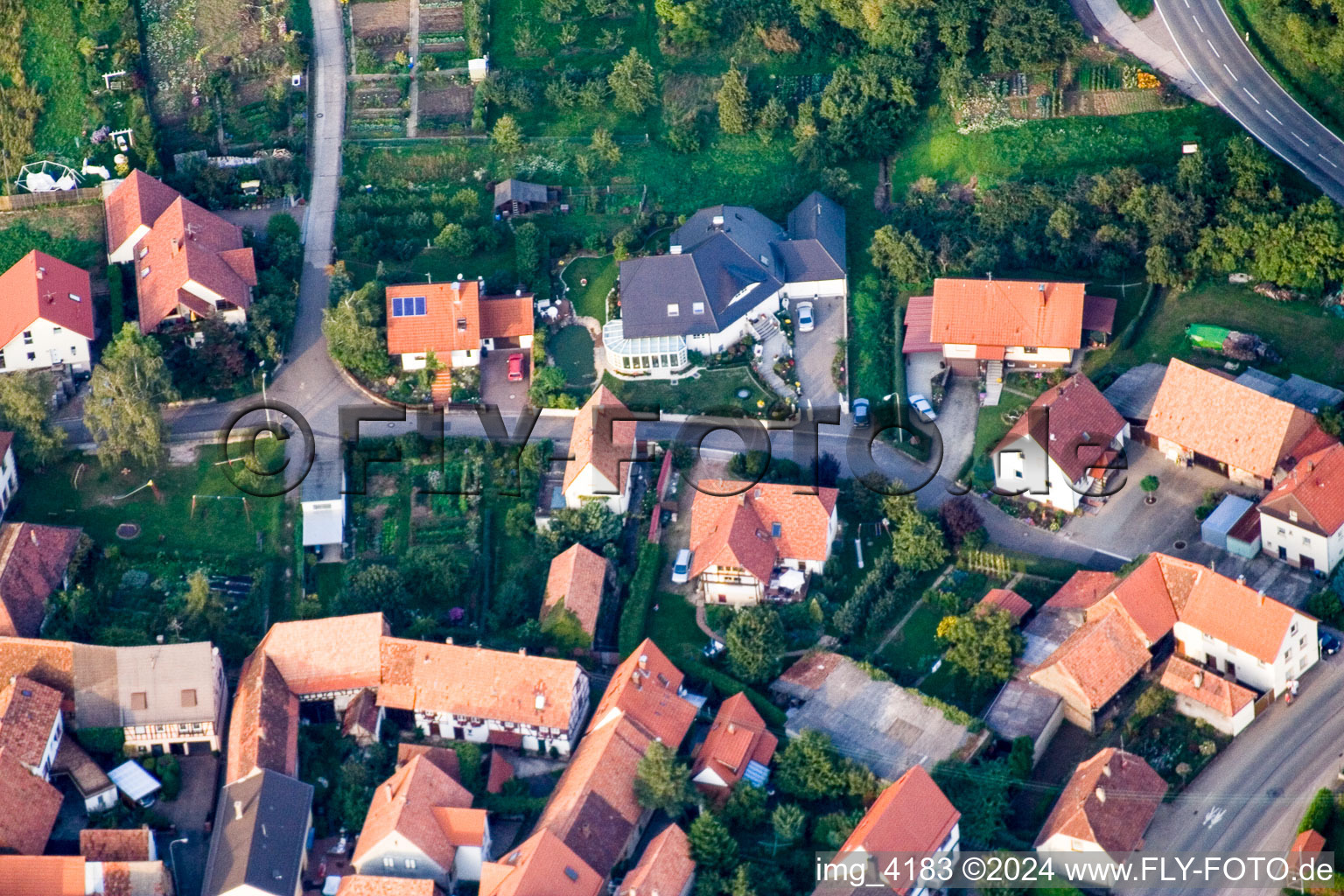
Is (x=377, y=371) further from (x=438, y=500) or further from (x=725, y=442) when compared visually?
(x=725, y=442)

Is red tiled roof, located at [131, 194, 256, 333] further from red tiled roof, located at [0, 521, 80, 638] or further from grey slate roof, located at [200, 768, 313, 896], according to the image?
grey slate roof, located at [200, 768, 313, 896]

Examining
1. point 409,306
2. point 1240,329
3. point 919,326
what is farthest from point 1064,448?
point 409,306

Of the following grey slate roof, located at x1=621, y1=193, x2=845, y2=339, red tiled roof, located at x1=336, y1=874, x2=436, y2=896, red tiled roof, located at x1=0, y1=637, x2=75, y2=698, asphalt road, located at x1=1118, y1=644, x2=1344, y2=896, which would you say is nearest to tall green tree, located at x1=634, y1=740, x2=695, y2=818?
red tiled roof, located at x1=336, y1=874, x2=436, y2=896

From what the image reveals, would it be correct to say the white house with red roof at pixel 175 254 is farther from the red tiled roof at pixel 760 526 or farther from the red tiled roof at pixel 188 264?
the red tiled roof at pixel 760 526

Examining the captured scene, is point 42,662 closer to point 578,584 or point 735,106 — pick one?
point 578,584

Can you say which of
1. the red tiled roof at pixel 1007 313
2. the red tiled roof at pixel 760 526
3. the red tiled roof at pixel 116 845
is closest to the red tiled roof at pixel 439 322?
the red tiled roof at pixel 760 526
